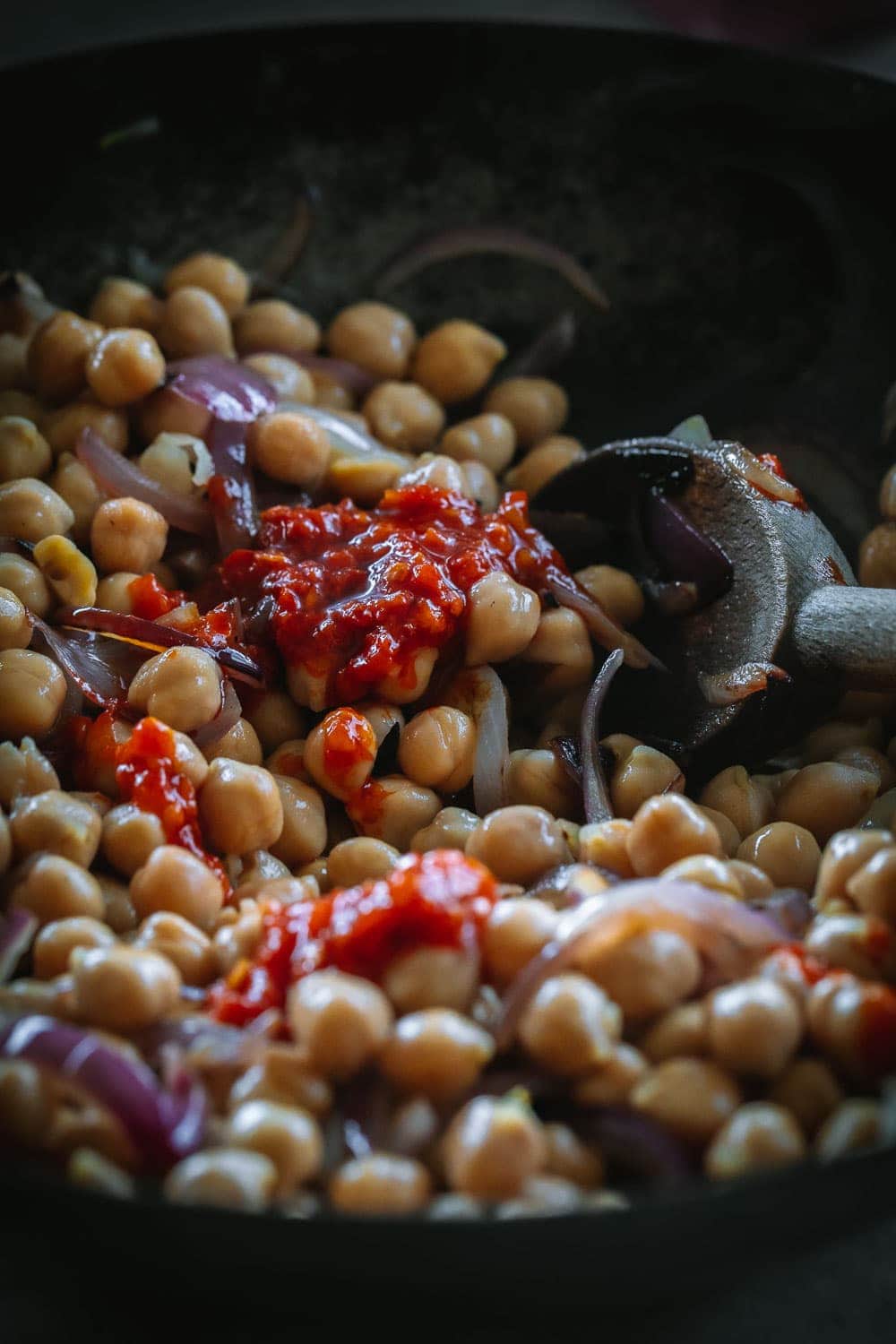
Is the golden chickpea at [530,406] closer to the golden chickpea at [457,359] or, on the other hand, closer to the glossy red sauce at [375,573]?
the golden chickpea at [457,359]

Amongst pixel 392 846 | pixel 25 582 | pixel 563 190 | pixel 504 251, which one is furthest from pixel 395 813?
pixel 563 190

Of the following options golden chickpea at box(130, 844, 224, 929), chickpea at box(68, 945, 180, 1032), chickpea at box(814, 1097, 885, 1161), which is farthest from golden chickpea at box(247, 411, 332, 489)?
chickpea at box(814, 1097, 885, 1161)

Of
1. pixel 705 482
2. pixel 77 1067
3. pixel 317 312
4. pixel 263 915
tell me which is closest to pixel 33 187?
pixel 317 312

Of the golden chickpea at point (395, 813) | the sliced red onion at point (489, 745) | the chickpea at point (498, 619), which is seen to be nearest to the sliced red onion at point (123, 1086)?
the golden chickpea at point (395, 813)

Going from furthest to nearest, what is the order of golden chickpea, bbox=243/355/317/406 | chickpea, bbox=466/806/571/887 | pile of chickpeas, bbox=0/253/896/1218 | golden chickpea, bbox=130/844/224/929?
golden chickpea, bbox=243/355/317/406, chickpea, bbox=466/806/571/887, golden chickpea, bbox=130/844/224/929, pile of chickpeas, bbox=0/253/896/1218

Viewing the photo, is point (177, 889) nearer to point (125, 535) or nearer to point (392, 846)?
point (392, 846)

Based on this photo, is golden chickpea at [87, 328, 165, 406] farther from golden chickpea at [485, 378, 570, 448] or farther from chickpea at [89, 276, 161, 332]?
golden chickpea at [485, 378, 570, 448]

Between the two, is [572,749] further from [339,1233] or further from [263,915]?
[339,1233]
